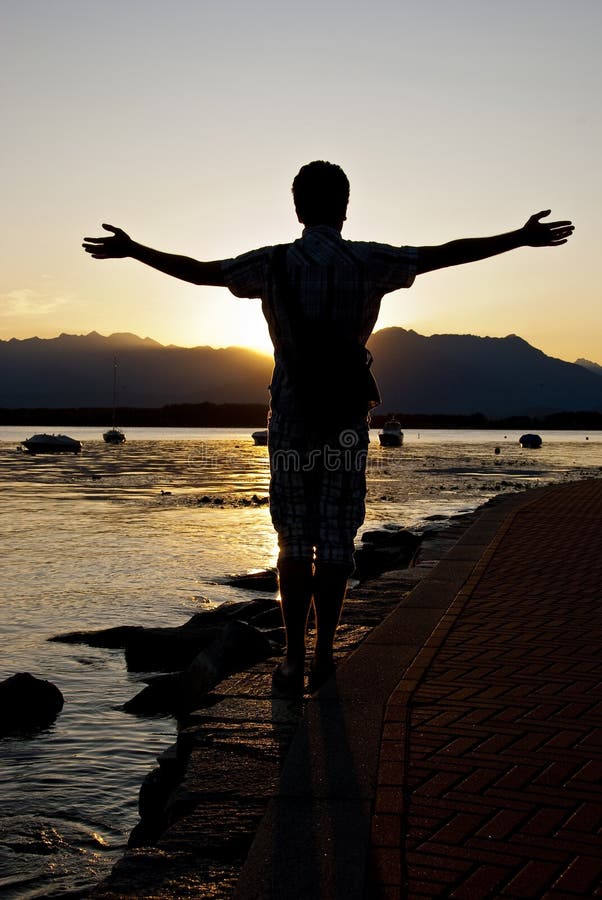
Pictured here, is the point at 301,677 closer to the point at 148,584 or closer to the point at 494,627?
the point at 494,627

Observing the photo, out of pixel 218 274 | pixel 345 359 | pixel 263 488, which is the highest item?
pixel 218 274

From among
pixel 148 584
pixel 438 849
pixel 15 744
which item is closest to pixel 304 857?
pixel 438 849

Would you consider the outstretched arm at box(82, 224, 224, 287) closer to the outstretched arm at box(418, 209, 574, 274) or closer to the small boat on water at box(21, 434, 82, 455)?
the outstretched arm at box(418, 209, 574, 274)

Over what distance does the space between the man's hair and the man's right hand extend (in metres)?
0.72

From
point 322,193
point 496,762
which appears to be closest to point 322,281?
point 322,193

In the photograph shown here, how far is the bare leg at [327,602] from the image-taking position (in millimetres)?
4031

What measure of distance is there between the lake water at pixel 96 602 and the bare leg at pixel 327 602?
4.66 ft

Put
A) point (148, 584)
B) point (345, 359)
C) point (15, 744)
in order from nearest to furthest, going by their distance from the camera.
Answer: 1. point (345, 359)
2. point (15, 744)
3. point (148, 584)

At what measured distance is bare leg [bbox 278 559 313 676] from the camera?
4.02 metres

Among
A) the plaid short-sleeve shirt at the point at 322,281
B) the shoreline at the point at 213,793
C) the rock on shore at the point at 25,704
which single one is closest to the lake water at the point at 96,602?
the rock on shore at the point at 25,704

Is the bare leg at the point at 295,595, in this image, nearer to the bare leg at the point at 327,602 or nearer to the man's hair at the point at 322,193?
the bare leg at the point at 327,602

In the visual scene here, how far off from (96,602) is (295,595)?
9720 mm

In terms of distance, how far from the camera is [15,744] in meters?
6.67

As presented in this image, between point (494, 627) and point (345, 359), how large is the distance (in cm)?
240
